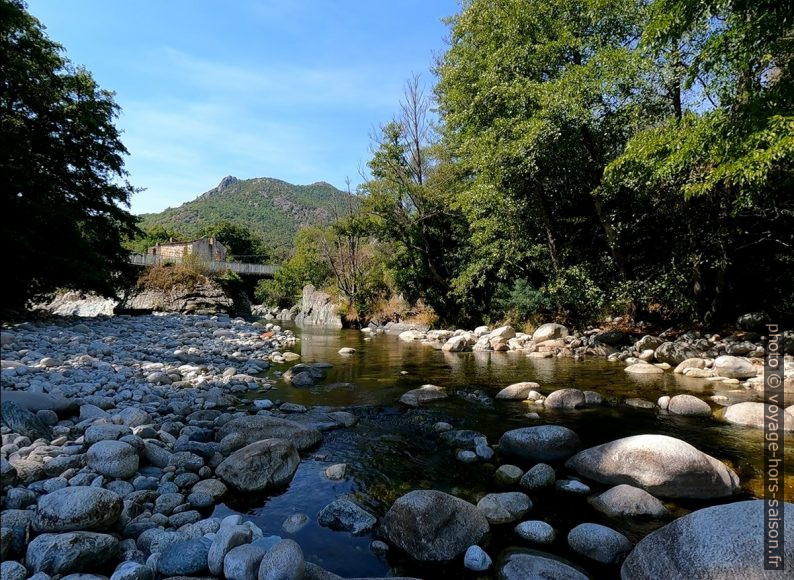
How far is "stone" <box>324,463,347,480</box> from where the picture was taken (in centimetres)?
428

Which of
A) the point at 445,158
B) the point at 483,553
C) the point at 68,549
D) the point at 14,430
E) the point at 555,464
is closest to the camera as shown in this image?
the point at 68,549

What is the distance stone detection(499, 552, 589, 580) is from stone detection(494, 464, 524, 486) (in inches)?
48.9

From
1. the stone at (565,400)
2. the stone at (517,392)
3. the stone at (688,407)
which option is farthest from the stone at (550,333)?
the stone at (688,407)

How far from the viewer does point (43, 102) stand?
1312 centimetres

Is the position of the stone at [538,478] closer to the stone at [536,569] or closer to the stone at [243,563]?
the stone at [536,569]

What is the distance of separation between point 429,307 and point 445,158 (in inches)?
299


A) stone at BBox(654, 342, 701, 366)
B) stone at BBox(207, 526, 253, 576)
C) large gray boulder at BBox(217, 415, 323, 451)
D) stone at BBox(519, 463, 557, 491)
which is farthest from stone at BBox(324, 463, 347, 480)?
stone at BBox(654, 342, 701, 366)

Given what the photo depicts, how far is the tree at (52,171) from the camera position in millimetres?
11352

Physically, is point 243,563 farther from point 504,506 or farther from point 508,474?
point 508,474

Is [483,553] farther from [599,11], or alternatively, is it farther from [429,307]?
[429,307]

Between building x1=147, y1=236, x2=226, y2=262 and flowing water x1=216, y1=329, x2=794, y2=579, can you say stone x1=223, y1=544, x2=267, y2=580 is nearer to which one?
flowing water x1=216, y1=329, x2=794, y2=579

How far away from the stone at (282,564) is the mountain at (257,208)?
80145 millimetres

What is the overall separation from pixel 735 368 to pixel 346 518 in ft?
28.5

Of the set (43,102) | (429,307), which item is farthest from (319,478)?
(429,307)
